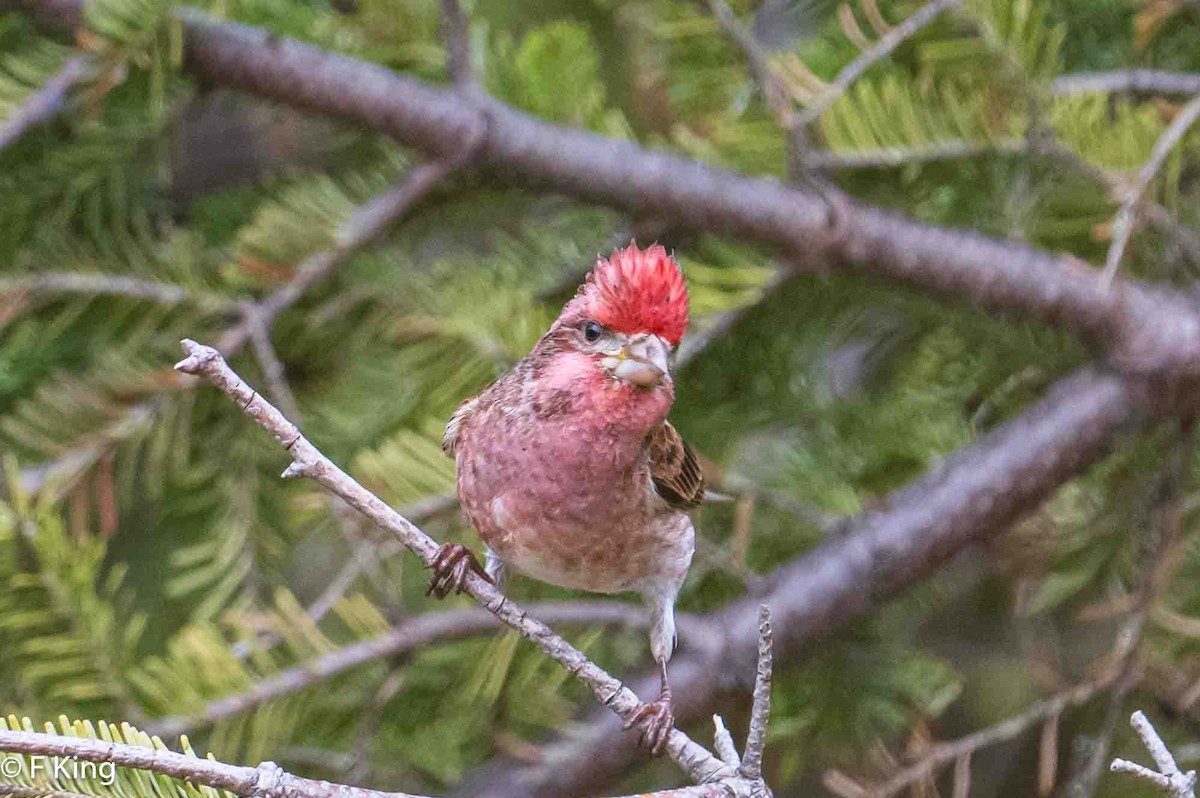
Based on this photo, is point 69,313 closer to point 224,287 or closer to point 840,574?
point 224,287

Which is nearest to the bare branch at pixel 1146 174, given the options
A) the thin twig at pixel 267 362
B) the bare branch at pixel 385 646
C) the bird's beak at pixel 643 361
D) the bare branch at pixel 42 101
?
the bird's beak at pixel 643 361

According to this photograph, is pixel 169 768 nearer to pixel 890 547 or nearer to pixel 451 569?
pixel 451 569

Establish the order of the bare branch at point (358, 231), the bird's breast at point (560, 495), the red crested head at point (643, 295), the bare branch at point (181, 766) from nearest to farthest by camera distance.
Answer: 1. the bare branch at point (181, 766)
2. the red crested head at point (643, 295)
3. the bird's breast at point (560, 495)
4. the bare branch at point (358, 231)

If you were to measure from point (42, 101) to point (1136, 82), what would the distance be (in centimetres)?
184

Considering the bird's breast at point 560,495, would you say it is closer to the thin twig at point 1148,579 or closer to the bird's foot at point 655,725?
the bird's foot at point 655,725

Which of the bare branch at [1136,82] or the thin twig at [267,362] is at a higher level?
the bare branch at [1136,82]

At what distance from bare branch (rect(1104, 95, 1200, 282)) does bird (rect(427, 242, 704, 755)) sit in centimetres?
76

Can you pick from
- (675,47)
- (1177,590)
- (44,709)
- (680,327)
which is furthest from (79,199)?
(1177,590)

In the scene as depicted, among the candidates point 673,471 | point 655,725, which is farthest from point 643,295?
point 655,725

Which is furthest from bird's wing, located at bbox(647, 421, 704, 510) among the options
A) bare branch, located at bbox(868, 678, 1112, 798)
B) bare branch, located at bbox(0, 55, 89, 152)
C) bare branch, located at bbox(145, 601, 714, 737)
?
bare branch, located at bbox(0, 55, 89, 152)

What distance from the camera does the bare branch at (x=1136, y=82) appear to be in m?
2.38

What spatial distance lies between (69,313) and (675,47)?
122 cm

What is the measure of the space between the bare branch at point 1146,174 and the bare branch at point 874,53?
1.28 feet

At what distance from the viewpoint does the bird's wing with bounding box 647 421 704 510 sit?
208cm
